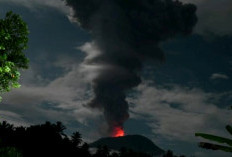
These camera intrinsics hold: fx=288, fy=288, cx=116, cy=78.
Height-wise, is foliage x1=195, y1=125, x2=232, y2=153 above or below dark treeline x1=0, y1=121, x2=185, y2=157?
below

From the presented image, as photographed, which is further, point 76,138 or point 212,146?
point 76,138

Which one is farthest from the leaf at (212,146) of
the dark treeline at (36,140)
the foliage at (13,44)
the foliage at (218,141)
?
the dark treeline at (36,140)

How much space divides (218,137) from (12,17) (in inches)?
711

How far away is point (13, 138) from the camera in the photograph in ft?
222

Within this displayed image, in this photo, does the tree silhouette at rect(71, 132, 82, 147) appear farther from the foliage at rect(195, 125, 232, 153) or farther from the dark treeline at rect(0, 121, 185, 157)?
the foliage at rect(195, 125, 232, 153)

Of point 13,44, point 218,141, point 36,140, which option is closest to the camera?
point 218,141

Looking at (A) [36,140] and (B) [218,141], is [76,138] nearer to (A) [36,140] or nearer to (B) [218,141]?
(A) [36,140]

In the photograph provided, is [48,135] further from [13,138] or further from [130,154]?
[130,154]

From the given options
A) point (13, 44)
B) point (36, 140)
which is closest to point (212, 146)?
point (13, 44)

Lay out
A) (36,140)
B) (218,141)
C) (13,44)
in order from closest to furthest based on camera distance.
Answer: (218,141) < (13,44) < (36,140)

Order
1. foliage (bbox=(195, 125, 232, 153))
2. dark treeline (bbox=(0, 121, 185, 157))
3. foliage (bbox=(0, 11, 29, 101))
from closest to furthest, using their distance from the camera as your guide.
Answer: foliage (bbox=(195, 125, 232, 153)) < foliage (bbox=(0, 11, 29, 101)) < dark treeline (bbox=(0, 121, 185, 157))

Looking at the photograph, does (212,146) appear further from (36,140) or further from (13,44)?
(36,140)

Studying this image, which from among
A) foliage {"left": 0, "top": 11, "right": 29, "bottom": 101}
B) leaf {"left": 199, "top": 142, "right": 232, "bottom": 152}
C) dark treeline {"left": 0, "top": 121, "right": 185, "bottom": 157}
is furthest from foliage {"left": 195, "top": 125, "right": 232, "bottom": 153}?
dark treeline {"left": 0, "top": 121, "right": 185, "bottom": 157}

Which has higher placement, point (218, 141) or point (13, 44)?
point (13, 44)
